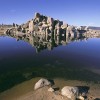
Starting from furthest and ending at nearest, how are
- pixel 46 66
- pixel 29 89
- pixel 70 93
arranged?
pixel 46 66 < pixel 29 89 < pixel 70 93

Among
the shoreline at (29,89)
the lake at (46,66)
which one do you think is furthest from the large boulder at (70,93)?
the lake at (46,66)

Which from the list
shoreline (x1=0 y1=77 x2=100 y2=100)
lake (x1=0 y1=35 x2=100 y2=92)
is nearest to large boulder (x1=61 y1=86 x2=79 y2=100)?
shoreline (x1=0 y1=77 x2=100 y2=100)

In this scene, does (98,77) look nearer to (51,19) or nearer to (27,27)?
(51,19)

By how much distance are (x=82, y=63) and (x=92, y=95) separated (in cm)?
3005

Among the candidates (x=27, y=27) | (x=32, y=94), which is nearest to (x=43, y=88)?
(x=32, y=94)

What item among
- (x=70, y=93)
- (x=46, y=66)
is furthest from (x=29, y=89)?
(x=46, y=66)

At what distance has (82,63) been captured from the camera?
72438mm

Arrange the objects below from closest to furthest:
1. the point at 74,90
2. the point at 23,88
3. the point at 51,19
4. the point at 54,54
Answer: the point at 74,90, the point at 23,88, the point at 54,54, the point at 51,19

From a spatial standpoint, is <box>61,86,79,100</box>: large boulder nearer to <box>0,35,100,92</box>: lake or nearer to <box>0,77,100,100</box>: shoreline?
<box>0,77,100,100</box>: shoreline

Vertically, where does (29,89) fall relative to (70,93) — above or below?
below

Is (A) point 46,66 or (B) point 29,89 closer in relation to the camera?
(B) point 29,89

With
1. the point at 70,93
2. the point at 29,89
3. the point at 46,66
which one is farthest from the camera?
the point at 46,66

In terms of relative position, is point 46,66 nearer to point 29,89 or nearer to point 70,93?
point 29,89

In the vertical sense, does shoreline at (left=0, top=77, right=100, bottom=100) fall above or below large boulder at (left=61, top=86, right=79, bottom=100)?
below
